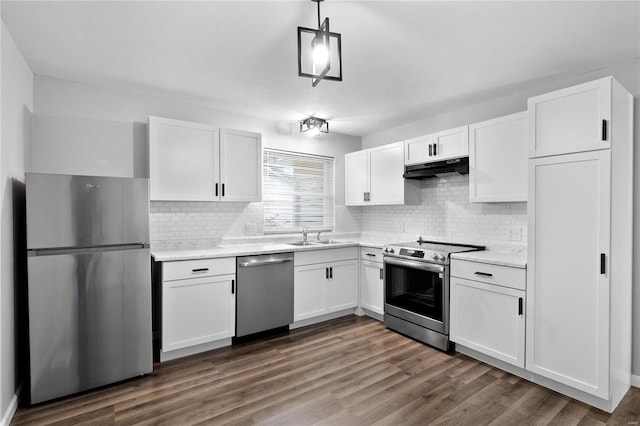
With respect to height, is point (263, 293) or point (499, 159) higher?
point (499, 159)

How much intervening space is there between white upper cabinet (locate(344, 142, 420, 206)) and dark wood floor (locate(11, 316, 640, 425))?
6.16 ft

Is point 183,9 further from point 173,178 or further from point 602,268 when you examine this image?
point 602,268

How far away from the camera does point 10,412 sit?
7.15ft

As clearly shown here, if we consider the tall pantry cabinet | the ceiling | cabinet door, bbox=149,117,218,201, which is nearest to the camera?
the ceiling

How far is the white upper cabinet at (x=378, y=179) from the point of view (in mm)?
4160

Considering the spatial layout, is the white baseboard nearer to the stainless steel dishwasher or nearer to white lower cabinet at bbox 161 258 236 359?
white lower cabinet at bbox 161 258 236 359

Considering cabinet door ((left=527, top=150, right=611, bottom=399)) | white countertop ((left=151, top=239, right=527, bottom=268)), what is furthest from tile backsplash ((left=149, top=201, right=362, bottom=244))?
cabinet door ((left=527, top=150, right=611, bottom=399))

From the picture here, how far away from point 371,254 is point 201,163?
7.56 feet

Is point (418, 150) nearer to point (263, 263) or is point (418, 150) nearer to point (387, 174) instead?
point (387, 174)

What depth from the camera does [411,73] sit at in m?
2.89

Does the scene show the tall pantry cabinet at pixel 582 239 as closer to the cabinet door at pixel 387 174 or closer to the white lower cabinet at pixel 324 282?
the cabinet door at pixel 387 174

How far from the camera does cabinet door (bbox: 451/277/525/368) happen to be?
8.92 feet

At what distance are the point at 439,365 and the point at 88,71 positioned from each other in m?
4.05

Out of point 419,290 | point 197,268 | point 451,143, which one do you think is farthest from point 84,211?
point 451,143
